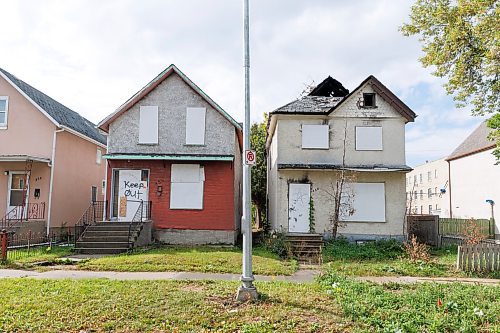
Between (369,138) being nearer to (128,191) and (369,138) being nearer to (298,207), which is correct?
(298,207)

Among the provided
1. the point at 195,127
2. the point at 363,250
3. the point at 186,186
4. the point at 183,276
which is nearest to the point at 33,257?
the point at 183,276

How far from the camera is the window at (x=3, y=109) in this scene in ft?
65.5

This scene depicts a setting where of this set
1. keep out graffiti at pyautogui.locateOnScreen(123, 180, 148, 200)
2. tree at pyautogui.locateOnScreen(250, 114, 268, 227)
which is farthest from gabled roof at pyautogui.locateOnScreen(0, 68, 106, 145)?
tree at pyautogui.locateOnScreen(250, 114, 268, 227)

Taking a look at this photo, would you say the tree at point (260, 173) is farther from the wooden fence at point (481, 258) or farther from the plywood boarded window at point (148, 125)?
the wooden fence at point (481, 258)

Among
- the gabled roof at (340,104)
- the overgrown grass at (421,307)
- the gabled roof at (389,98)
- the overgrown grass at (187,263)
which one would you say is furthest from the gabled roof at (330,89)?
the overgrown grass at (421,307)

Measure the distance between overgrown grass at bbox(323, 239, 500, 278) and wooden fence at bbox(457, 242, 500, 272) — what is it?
0.84 ft

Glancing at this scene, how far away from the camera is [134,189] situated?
18.4 m

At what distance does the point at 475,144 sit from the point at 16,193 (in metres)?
30.7

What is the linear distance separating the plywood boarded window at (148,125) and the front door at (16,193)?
673cm

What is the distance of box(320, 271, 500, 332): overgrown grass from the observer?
6.07 meters

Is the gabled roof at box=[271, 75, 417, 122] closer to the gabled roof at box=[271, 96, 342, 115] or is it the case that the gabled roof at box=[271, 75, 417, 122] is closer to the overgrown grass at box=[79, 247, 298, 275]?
the gabled roof at box=[271, 96, 342, 115]

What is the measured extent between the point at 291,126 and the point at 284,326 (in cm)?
1439

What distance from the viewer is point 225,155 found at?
59.3ft

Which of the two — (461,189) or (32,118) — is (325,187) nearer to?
(32,118)
